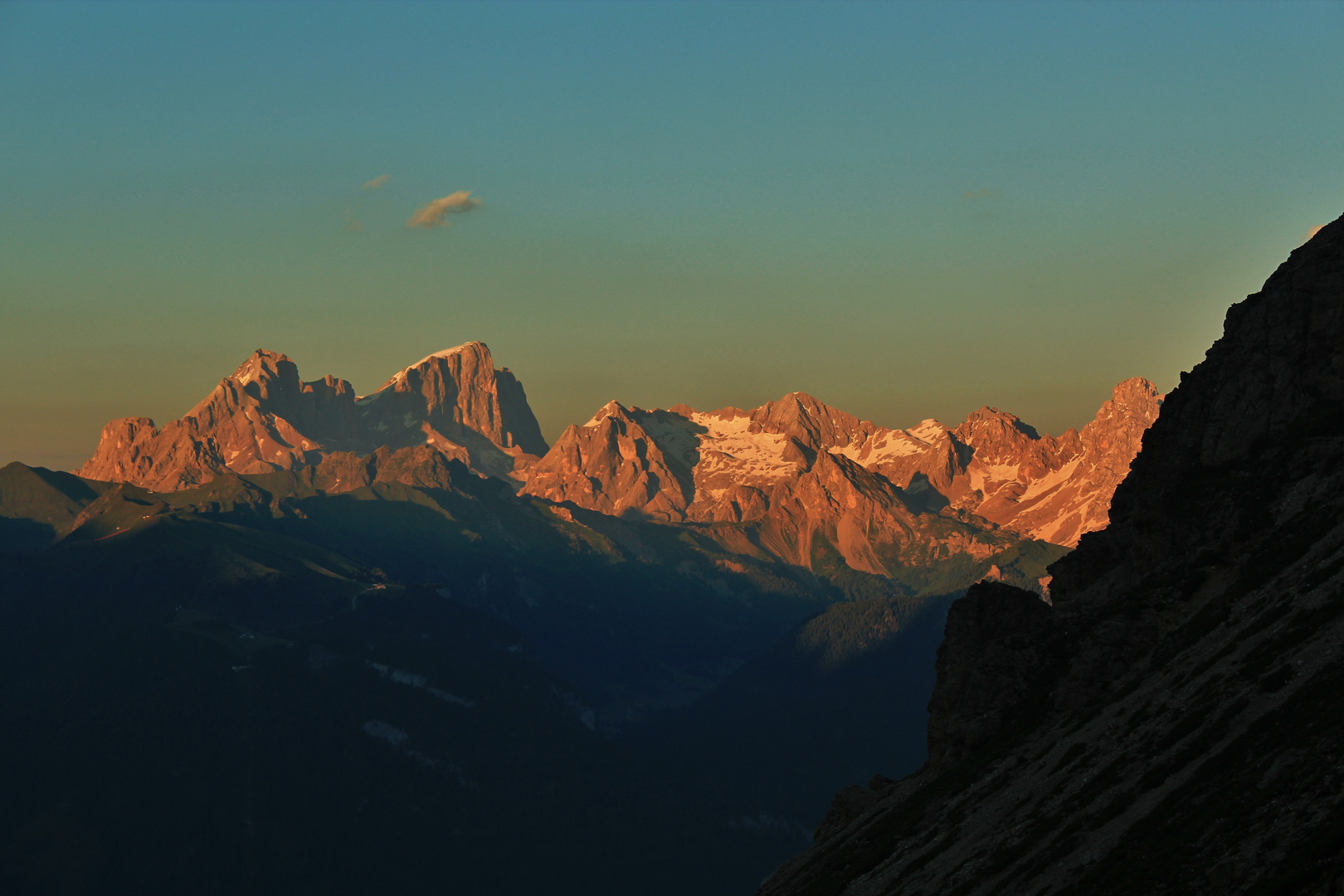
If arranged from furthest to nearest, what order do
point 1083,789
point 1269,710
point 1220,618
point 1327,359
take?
point 1327,359, point 1220,618, point 1083,789, point 1269,710

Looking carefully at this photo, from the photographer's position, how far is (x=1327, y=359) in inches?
4732

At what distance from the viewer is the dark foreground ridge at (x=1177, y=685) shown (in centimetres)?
6550

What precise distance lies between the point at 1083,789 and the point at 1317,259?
2444 inches

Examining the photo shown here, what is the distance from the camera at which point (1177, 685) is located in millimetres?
92375

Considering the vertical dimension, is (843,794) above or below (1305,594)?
below

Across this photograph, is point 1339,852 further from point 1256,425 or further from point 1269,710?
point 1256,425

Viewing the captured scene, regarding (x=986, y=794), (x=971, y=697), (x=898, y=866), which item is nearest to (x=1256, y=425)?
(x=971, y=697)

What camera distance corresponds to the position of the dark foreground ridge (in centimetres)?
6550

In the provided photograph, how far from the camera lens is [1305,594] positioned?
88438 mm

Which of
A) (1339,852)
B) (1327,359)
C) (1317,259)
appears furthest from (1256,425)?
(1339,852)

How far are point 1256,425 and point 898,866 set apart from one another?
5239 cm

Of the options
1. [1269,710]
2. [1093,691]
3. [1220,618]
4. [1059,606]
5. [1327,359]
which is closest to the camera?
[1269,710]

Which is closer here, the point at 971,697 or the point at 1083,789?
the point at 1083,789

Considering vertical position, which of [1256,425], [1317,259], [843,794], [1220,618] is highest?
[1317,259]
